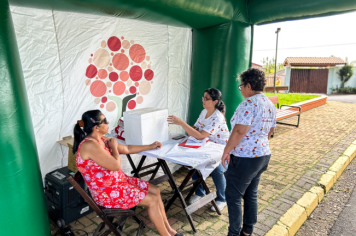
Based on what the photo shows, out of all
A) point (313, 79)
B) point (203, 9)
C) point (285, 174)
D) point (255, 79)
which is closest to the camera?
point (255, 79)

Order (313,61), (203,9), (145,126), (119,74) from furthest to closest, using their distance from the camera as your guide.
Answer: (313,61)
(119,74)
(203,9)
(145,126)

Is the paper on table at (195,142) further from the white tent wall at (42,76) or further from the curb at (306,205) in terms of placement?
the white tent wall at (42,76)

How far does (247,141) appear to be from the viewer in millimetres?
2139

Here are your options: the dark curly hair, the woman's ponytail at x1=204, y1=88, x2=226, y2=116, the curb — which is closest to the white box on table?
the woman's ponytail at x1=204, y1=88, x2=226, y2=116

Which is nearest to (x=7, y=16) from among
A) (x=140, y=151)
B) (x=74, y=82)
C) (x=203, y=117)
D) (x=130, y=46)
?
(x=74, y=82)

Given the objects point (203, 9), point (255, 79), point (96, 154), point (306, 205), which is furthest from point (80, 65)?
point (306, 205)

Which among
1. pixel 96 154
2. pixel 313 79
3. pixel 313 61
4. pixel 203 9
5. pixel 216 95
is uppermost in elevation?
pixel 313 61

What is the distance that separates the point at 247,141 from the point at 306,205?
1.68m

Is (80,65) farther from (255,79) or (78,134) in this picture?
(255,79)

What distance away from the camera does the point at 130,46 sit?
11.6 feet

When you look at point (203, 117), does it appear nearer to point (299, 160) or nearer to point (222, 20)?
point (222, 20)

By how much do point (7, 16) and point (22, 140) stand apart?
0.92m

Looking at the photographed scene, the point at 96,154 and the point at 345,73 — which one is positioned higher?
the point at 345,73

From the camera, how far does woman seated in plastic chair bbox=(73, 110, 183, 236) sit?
79.7 inches
